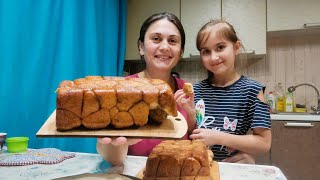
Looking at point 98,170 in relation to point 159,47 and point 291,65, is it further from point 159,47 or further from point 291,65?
point 291,65

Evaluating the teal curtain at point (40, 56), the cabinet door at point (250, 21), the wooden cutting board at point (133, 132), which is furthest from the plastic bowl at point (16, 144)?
Answer: the cabinet door at point (250, 21)

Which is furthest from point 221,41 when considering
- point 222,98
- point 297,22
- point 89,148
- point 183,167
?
point 297,22

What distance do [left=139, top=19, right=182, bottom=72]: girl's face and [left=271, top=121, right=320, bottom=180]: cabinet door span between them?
53.3 inches

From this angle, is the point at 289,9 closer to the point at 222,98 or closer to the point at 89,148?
the point at 222,98

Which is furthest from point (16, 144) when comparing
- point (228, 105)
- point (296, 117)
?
point (296, 117)

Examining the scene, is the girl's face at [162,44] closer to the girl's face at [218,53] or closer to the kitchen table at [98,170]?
the girl's face at [218,53]

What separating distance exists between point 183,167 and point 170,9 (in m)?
2.25

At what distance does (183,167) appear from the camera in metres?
0.79

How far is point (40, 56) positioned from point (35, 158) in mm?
669

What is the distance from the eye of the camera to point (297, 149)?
2164 millimetres

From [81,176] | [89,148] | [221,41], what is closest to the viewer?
[81,176]

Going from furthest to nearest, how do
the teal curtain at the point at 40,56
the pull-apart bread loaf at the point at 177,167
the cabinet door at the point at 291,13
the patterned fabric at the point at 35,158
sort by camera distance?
the cabinet door at the point at 291,13 < the teal curtain at the point at 40,56 < the patterned fabric at the point at 35,158 < the pull-apart bread loaf at the point at 177,167

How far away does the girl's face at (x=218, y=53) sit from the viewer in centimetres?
124

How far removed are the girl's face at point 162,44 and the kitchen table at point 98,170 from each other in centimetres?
48
